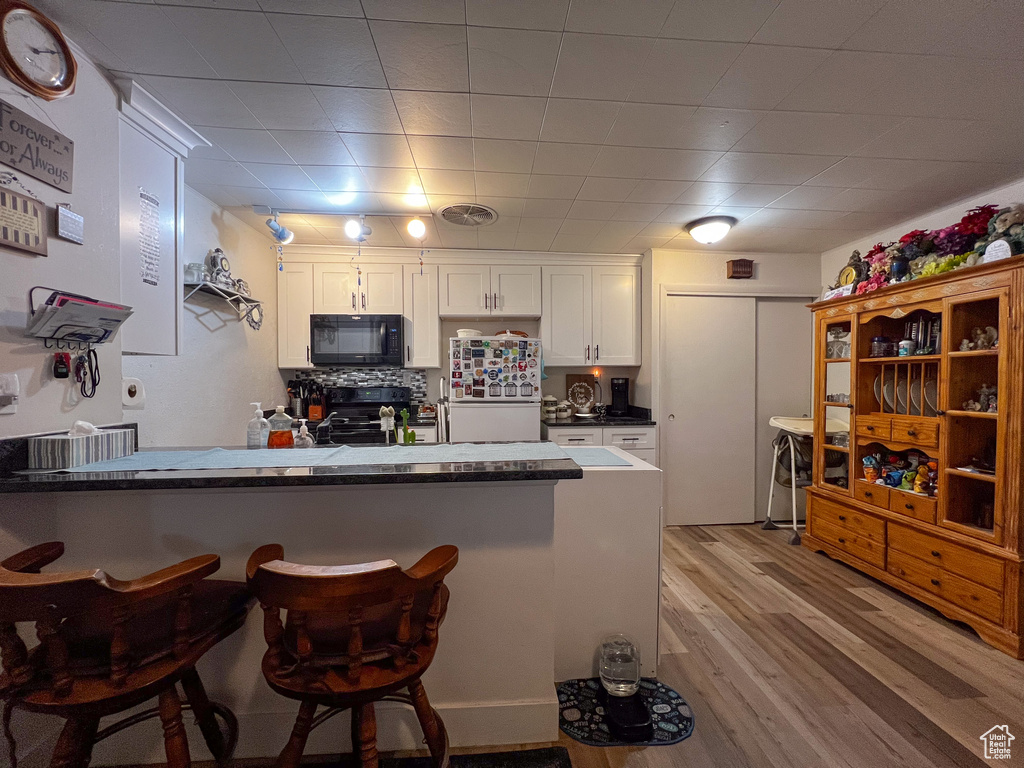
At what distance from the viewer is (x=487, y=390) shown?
3250 mm

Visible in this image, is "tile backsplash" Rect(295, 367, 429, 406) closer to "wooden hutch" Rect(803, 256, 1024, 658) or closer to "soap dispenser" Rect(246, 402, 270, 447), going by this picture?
"soap dispenser" Rect(246, 402, 270, 447)

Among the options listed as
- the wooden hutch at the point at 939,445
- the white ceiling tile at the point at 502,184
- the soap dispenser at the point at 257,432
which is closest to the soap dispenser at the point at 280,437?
the soap dispenser at the point at 257,432

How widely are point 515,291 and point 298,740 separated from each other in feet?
10.5

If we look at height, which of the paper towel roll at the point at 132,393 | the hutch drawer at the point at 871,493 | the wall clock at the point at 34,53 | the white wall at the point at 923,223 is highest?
the white wall at the point at 923,223

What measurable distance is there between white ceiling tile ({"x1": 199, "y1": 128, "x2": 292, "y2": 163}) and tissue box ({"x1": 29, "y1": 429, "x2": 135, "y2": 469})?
1.35m

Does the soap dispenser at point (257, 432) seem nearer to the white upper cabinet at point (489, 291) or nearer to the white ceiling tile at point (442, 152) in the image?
the white ceiling tile at point (442, 152)

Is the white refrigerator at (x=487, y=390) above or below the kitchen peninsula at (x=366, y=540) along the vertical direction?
above

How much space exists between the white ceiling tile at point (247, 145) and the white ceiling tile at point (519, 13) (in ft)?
3.79

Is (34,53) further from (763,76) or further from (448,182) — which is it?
(763,76)

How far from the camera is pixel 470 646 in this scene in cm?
142

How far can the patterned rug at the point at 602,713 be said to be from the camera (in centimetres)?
144

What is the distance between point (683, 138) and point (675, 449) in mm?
2458

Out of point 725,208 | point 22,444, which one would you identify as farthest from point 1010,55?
point 22,444

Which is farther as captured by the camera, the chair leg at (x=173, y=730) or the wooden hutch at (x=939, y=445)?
the wooden hutch at (x=939, y=445)
